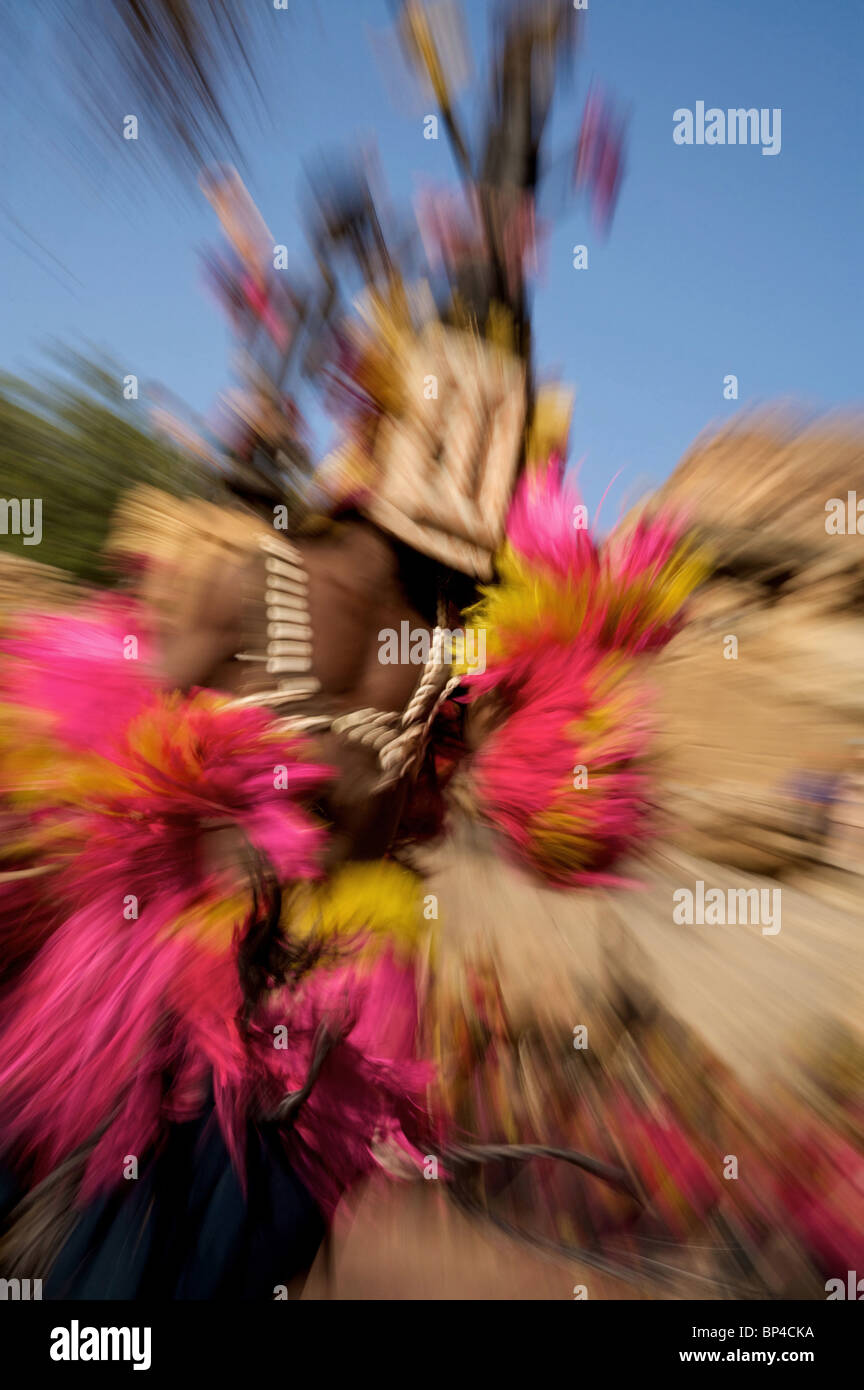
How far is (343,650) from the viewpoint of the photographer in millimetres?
373

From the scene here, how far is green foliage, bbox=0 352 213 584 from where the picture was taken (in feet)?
1.22

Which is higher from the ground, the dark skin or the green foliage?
the green foliage

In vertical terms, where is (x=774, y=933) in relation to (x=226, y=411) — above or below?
below

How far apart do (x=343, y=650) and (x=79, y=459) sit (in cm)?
17

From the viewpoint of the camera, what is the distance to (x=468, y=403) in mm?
376

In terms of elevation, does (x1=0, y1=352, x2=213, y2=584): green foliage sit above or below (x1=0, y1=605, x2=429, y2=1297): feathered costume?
above

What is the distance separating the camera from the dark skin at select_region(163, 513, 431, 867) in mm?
356

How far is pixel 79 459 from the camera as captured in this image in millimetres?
385

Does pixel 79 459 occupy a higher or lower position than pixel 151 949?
higher

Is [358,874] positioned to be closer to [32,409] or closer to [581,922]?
[581,922]

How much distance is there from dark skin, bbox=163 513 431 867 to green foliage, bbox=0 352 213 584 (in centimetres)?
7

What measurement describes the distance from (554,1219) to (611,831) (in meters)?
0.17
